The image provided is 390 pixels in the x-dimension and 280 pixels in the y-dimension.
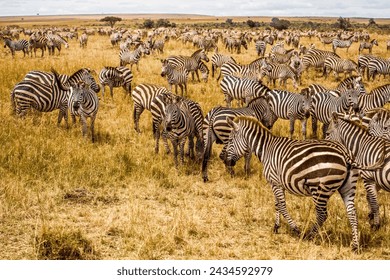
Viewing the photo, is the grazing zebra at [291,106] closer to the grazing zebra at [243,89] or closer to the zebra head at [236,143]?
the grazing zebra at [243,89]

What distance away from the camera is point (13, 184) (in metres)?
7.46

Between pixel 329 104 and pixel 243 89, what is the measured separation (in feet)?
11.2

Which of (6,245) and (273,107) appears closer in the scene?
(6,245)

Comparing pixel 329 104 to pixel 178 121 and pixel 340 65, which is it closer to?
pixel 178 121

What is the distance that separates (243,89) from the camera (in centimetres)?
1346

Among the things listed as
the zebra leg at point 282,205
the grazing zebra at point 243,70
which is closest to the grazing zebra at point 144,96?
the zebra leg at point 282,205

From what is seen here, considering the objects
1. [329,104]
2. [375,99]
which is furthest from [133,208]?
[375,99]

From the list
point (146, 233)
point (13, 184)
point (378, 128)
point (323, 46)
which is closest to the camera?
point (146, 233)

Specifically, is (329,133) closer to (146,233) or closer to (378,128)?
(378,128)

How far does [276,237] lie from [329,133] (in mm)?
2787

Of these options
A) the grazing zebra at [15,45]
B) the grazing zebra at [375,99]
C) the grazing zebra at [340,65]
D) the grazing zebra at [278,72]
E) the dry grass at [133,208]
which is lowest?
the dry grass at [133,208]

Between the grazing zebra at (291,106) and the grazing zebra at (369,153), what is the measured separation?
3.41 m

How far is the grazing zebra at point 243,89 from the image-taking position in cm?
1304

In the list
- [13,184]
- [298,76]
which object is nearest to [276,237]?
[13,184]
